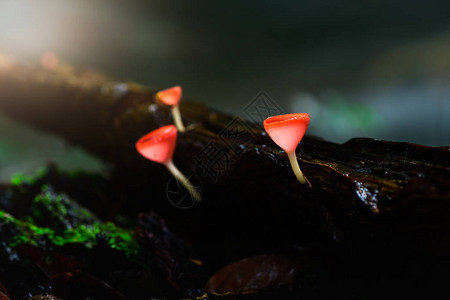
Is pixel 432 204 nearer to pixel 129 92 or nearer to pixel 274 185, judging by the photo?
pixel 274 185

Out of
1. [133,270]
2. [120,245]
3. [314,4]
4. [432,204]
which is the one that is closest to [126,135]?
[120,245]

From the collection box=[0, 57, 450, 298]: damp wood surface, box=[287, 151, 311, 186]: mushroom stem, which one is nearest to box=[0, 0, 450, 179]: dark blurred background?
box=[0, 57, 450, 298]: damp wood surface

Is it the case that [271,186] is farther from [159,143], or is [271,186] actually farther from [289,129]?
[159,143]

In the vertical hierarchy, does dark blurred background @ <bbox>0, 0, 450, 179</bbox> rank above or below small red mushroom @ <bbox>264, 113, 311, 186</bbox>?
above

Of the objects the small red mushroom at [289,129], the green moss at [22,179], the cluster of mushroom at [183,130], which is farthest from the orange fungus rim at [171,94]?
the green moss at [22,179]

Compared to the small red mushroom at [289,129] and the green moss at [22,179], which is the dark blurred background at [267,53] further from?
the small red mushroom at [289,129]

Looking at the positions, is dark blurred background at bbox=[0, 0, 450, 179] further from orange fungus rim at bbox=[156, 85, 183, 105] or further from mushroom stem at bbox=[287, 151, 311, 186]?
mushroom stem at bbox=[287, 151, 311, 186]
